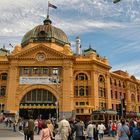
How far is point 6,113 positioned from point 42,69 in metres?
12.3

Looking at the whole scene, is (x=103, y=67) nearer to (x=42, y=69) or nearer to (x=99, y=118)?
(x=42, y=69)

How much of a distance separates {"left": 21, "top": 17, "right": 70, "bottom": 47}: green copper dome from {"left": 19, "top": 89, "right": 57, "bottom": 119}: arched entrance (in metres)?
14.2

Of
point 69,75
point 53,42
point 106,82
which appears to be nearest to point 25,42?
point 53,42

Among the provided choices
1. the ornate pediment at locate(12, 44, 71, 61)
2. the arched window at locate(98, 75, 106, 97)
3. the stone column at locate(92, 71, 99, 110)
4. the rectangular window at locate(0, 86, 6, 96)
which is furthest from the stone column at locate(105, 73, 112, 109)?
the rectangular window at locate(0, 86, 6, 96)

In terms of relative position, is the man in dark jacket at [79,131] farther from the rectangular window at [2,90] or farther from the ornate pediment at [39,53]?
the rectangular window at [2,90]

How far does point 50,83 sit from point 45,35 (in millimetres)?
14192

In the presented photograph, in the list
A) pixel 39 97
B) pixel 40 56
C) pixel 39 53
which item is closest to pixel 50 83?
pixel 39 97

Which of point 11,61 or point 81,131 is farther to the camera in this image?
point 11,61

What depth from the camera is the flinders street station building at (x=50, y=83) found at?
212ft

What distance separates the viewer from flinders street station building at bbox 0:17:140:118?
6450 centimetres

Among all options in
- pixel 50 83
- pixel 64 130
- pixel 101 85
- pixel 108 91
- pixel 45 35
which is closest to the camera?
pixel 64 130

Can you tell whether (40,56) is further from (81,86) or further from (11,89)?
(81,86)

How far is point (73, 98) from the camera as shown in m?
66.4

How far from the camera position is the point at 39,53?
67125mm
